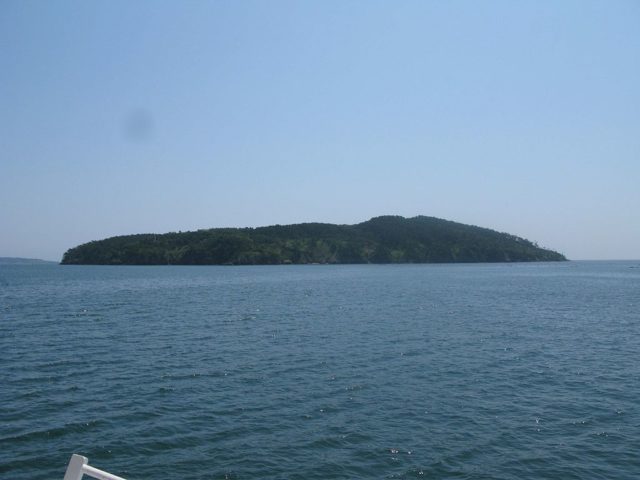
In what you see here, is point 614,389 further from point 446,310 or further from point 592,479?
point 446,310

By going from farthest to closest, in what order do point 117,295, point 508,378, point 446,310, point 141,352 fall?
point 117,295 → point 446,310 → point 141,352 → point 508,378

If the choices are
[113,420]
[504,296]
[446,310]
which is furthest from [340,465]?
[504,296]

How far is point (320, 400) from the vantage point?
2091cm

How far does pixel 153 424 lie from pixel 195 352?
527 inches

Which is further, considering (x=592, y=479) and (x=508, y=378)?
(x=508, y=378)

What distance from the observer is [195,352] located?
31109mm

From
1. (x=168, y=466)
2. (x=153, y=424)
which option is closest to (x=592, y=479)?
(x=168, y=466)

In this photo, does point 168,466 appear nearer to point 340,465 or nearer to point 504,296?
point 340,465

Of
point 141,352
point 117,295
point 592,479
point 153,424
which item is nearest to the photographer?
point 592,479

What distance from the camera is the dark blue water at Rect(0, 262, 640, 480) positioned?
15000mm

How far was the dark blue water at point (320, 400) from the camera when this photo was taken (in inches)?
591

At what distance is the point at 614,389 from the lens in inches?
916

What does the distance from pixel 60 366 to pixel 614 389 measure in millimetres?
30521

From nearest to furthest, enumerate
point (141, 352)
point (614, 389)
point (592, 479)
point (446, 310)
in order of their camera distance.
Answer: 1. point (592, 479)
2. point (614, 389)
3. point (141, 352)
4. point (446, 310)
